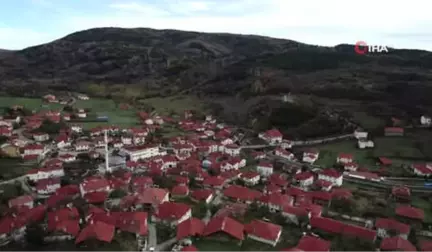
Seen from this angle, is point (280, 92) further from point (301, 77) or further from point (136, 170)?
point (136, 170)

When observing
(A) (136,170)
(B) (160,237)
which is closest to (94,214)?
(B) (160,237)

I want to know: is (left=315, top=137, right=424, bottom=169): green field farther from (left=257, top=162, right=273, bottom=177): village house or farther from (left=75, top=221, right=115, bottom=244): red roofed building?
(left=75, top=221, right=115, bottom=244): red roofed building

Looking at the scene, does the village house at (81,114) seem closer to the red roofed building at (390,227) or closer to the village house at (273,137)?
the village house at (273,137)

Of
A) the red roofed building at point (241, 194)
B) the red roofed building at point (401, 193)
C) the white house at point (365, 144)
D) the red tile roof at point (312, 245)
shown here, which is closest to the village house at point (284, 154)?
the white house at point (365, 144)

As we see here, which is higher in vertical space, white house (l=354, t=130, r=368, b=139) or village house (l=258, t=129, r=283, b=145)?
white house (l=354, t=130, r=368, b=139)

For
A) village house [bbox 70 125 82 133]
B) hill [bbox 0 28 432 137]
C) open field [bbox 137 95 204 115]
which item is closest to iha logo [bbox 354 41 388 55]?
hill [bbox 0 28 432 137]

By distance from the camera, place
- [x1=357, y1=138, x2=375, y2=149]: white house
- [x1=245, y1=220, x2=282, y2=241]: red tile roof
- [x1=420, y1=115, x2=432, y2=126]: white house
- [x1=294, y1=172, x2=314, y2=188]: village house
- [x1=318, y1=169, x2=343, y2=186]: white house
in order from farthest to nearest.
Answer: [x1=420, y1=115, x2=432, y2=126]: white house
[x1=357, y1=138, x2=375, y2=149]: white house
[x1=318, y1=169, x2=343, y2=186]: white house
[x1=294, y1=172, x2=314, y2=188]: village house
[x1=245, y1=220, x2=282, y2=241]: red tile roof

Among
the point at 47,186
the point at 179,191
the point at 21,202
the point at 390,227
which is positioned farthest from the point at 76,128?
the point at 390,227

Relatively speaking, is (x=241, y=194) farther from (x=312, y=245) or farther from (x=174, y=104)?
(x=174, y=104)
